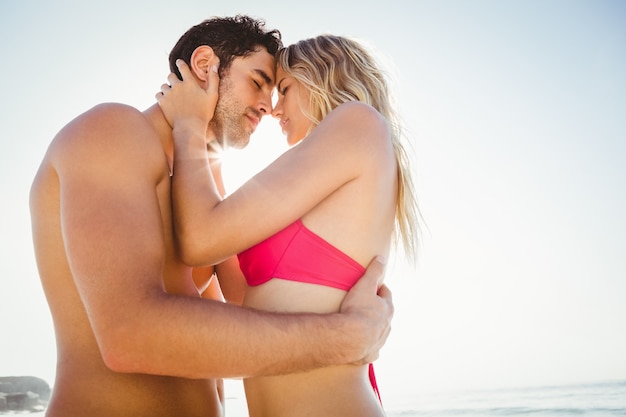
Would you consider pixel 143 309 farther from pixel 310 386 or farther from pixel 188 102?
pixel 188 102

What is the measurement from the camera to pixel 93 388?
214 centimetres

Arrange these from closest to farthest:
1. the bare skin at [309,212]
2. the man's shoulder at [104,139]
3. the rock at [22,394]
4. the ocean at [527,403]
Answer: the man's shoulder at [104,139]
the bare skin at [309,212]
the ocean at [527,403]
the rock at [22,394]

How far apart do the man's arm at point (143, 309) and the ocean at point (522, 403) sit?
2309cm

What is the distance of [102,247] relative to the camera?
187 centimetres

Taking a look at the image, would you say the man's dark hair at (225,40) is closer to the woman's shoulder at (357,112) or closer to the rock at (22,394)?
the woman's shoulder at (357,112)

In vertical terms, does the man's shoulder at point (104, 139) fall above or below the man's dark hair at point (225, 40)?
below

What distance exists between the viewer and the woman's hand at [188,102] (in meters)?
2.79

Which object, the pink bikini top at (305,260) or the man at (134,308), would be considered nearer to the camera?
the man at (134,308)

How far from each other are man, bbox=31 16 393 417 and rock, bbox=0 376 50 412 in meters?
26.2

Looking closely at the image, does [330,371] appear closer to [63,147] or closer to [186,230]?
[186,230]

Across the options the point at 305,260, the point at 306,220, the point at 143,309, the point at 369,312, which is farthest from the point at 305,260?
the point at 143,309

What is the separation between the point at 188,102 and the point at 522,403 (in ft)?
85.7

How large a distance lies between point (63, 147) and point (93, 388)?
3.35ft

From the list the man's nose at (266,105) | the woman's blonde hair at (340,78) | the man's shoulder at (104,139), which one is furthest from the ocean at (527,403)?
the man's shoulder at (104,139)
